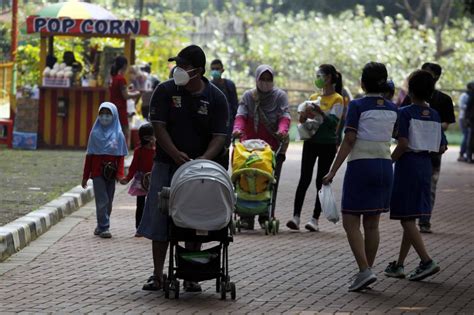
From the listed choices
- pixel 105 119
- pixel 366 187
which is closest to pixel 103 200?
pixel 105 119

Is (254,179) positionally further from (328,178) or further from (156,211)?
(156,211)

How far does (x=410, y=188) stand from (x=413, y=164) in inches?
7.8

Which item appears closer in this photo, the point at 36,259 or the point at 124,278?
the point at 124,278

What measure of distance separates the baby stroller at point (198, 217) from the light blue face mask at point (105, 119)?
4.04 m

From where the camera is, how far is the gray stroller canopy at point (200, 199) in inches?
348

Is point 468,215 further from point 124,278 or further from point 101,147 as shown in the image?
point 124,278

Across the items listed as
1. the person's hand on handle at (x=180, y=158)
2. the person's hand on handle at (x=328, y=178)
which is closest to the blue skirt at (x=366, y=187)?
the person's hand on handle at (x=328, y=178)

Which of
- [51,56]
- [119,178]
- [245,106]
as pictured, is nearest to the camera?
[119,178]

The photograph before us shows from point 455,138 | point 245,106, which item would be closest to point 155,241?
point 245,106

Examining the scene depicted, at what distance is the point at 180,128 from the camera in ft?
30.6

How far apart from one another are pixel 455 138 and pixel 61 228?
26.9m

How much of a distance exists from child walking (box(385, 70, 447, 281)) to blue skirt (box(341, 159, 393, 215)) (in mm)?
536

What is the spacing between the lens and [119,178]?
12.9 meters

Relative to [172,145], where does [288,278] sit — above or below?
below
